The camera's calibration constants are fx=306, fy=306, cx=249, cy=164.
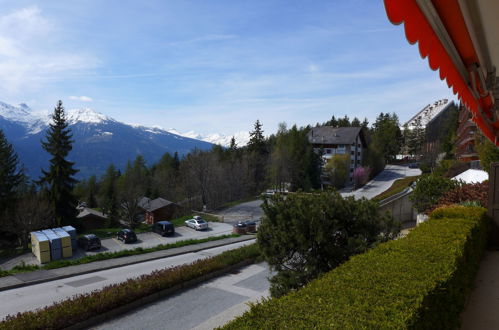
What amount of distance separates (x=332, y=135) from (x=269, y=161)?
1436 cm

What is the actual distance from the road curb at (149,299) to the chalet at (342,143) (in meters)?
42.5


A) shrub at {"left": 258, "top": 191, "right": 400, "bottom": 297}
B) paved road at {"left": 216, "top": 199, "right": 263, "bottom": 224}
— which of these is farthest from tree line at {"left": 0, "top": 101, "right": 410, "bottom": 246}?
shrub at {"left": 258, "top": 191, "right": 400, "bottom": 297}

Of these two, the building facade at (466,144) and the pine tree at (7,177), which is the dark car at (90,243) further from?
the building facade at (466,144)

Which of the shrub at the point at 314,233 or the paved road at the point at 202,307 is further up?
the shrub at the point at 314,233

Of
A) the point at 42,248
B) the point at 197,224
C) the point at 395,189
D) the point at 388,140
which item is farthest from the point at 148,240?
the point at 388,140

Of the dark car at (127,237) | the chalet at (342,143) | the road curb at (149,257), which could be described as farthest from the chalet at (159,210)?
the chalet at (342,143)

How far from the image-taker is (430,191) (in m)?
14.1

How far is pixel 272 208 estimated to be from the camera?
945cm

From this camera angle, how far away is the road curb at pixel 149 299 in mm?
10383

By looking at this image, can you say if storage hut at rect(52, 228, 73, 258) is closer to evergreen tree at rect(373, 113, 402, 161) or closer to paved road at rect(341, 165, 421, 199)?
paved road at rect(341, 165, 421, 199)

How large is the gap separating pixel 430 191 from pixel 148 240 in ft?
77.7

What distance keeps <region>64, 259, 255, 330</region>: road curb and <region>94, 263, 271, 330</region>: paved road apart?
0.97 ft

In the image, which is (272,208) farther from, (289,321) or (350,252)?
(289,321)

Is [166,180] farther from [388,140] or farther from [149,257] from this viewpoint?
[388,140]
